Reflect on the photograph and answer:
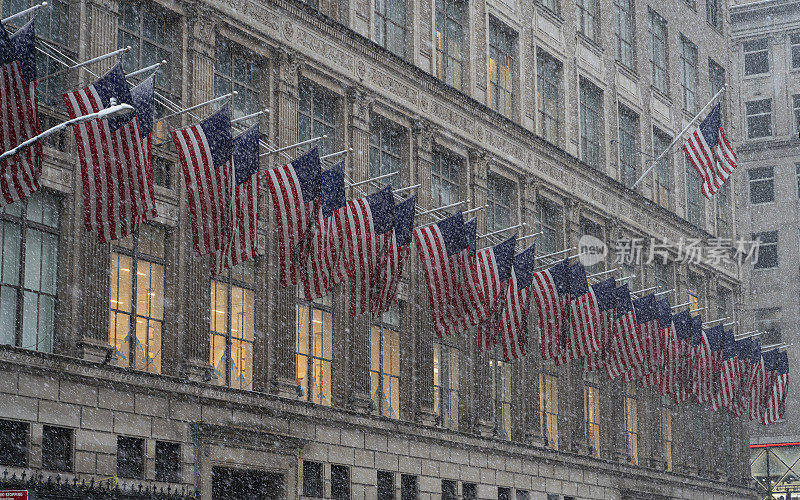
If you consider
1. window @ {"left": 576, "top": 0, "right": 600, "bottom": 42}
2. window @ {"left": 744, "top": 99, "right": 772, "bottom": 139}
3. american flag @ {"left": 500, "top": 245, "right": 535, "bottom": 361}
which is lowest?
american flag @ {"left": 500, "top": 245, "right": 535, "bottom": 361}

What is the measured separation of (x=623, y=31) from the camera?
5412 cm

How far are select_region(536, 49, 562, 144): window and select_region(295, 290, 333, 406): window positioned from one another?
1545 centimetres

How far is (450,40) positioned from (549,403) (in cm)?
1302

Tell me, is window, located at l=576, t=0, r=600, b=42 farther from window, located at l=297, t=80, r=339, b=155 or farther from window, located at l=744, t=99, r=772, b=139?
window, located at l=744, t=99, r=772, b=139

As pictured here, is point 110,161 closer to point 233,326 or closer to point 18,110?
point 18,110

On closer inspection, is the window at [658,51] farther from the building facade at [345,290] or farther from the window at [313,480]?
the window at [313,480]

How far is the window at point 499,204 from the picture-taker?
42.2 meters

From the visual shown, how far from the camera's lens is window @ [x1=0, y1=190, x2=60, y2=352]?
24484mm

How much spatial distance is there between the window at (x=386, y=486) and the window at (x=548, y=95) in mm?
16192

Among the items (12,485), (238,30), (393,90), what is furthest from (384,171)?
(12,485)

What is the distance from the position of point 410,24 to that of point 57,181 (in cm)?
1568

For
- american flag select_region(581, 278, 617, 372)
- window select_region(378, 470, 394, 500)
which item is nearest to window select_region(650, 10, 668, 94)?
american flag select_region(581, 278, 617, 372)

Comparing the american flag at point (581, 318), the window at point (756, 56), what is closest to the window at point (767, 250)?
the window at point (756, 56)

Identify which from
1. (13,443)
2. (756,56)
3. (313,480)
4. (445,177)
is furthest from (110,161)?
(756,56)
